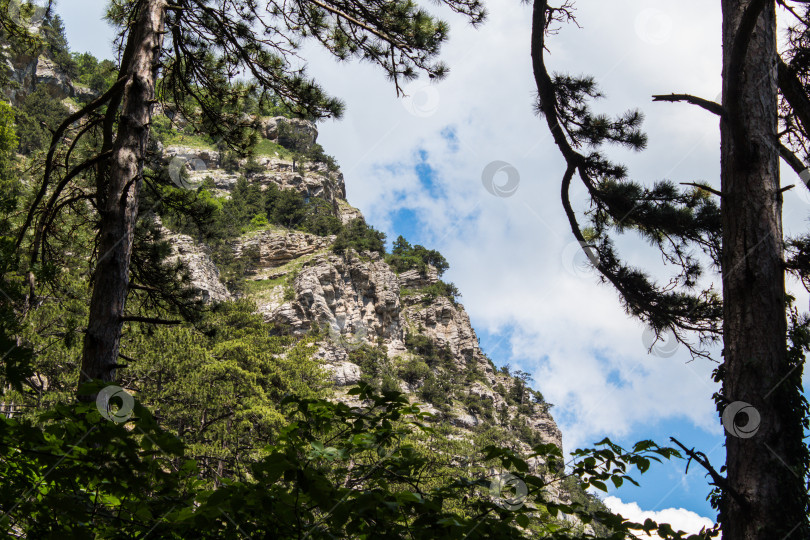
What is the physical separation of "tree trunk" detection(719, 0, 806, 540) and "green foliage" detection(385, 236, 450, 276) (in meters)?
79.4

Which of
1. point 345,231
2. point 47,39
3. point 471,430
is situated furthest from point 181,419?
point 345,231

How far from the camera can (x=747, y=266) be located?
250 cm

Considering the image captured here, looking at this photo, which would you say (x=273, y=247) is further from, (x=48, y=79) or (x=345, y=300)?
(x=48, y=79)

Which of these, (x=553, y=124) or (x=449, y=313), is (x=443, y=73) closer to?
(x=553, y=124)

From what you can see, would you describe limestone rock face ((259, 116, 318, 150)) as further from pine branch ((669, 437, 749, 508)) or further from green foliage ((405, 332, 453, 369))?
pine branch ((669, 437, 749, 508))

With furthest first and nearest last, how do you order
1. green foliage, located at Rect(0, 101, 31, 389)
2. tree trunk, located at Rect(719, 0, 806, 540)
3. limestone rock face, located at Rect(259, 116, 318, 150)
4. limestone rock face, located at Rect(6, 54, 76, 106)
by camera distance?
limestone rock face, located at Rect(259, 116, 318, 150)
limestone rock face, located at Rect(6, 54, 76, 106)
tree trunk, located at Rect(719, 0, 806, 540)
green foliage, located at Rect(0, 101, 31, 389)

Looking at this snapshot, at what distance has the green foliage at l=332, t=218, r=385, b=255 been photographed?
62.8 m

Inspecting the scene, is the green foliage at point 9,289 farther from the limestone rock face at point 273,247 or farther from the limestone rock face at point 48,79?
the limestone rock face at point 48,79

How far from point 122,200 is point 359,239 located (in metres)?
65.0

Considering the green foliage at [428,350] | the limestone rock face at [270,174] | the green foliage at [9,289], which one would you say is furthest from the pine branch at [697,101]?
the limestone rock face at [270,174]

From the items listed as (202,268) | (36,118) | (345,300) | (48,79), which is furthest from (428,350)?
(48,79)

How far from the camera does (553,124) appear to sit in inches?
156

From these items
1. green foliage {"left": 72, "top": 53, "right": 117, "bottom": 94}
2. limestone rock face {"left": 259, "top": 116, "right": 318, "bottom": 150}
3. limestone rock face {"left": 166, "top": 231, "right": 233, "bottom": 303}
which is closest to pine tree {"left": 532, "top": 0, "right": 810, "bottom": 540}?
limestone rock face {"left": 166, "top": 231, "right": 233, "bottom": 303}

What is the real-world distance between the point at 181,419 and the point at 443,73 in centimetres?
1545
